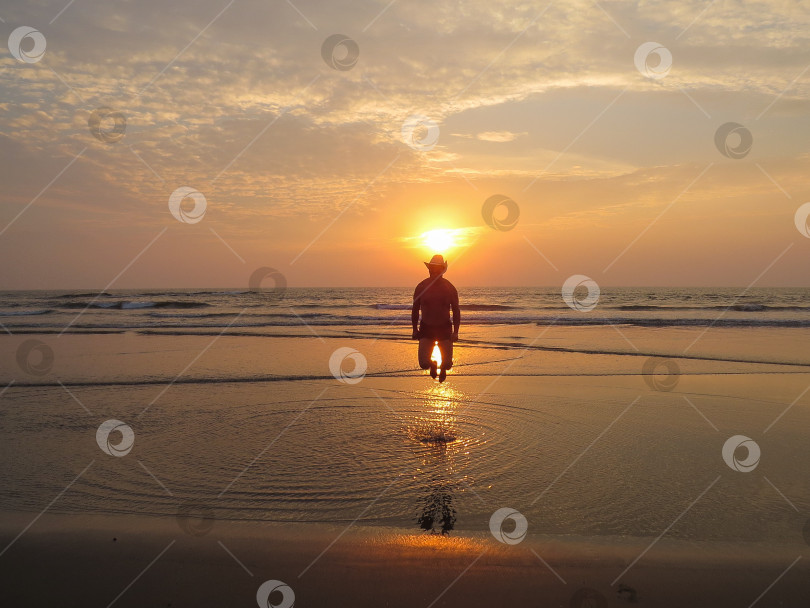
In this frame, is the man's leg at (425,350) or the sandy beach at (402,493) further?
the man's leg at (425,350)

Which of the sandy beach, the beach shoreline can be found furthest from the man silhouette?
the beach shoreline

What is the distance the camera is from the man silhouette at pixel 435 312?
9.64 metres

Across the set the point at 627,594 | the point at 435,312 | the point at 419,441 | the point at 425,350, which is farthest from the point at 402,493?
the point at 435,312

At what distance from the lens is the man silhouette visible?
964cm

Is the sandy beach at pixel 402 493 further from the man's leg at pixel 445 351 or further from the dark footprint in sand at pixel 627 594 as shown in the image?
the man's leg at pixel 445 351

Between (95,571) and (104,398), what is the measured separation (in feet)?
24.8

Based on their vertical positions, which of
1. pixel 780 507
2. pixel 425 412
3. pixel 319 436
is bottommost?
pixel 780 507

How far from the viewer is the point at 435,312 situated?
975 cm

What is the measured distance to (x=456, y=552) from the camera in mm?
4449

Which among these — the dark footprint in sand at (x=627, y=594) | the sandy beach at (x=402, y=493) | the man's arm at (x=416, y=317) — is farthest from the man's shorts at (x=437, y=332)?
the dark footprint in sand at (x=627, y=594)

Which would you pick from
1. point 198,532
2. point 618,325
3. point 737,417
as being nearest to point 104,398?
point 198,532

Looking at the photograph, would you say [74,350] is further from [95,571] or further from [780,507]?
[780,507]

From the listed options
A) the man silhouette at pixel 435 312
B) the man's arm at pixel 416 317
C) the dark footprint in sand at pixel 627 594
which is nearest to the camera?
the dark footprint in sand at pixel 627 594

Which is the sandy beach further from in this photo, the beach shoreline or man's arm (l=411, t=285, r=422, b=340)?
man's arm (l=411, t=285, r=422, b=340)
